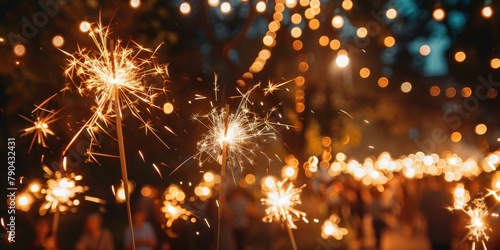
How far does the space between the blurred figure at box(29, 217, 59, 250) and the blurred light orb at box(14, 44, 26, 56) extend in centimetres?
269

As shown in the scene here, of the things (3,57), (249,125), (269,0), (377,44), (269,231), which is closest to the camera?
(249,125)

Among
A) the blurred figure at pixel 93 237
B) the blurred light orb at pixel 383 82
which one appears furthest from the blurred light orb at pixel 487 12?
the blurred figure at pixel 93 237

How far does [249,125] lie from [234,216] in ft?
11.6

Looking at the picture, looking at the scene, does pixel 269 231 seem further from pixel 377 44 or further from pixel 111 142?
pixel 377 44

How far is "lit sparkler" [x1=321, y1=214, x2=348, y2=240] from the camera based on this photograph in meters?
16.8

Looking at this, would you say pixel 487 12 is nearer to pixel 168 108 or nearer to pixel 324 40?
pixel 324 40

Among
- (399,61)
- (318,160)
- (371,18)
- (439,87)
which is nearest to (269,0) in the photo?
(371,18)

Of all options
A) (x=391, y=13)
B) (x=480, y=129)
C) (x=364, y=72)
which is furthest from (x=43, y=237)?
(x=480, y=129)

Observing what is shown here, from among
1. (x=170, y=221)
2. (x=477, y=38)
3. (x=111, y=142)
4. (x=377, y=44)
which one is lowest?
(x=170, y=221)

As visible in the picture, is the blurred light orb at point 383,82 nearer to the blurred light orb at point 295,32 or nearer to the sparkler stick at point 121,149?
the blurred light orb at point 295,32

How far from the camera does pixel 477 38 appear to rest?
17625mm

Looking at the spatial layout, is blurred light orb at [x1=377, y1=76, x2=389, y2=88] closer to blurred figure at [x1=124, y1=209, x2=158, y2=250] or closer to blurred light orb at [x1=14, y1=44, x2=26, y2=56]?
blurred light orb at [x1=14, y1=44, x2=26, y2=56]

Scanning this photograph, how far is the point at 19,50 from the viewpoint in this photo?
35.8 ft

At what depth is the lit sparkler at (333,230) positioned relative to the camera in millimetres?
16812
